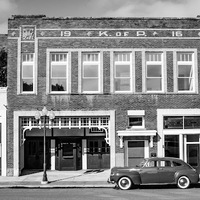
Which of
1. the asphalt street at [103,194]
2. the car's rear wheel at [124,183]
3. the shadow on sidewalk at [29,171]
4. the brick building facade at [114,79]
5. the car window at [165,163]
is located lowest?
the shadow on sidewalk at [29,171]

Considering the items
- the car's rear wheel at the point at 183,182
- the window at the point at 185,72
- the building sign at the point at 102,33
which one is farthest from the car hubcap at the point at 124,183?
the building sign at the point at 102,33

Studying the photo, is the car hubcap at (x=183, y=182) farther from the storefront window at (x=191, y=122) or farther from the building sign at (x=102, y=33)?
the building sign at (x=102, y=33)

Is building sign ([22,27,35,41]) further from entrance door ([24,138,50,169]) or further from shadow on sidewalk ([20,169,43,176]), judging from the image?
shadow on sidewalk ([20,169,43,176])

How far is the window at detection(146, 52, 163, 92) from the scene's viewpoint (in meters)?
23.0

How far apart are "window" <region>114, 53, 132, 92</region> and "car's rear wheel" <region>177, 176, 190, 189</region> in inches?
292

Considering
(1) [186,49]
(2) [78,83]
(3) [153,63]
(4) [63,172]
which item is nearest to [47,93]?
(2) [78,83]

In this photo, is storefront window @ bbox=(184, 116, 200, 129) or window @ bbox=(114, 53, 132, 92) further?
window @ bbox=(114, 53, 132, 92)

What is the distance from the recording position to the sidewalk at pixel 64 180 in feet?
60.5

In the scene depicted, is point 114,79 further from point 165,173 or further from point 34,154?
point 165,173

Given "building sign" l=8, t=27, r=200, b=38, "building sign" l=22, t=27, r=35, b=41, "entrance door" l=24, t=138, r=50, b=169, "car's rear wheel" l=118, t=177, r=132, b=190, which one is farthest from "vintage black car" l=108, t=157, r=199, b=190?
"building sign" l=22, t=27, r=35, b=41

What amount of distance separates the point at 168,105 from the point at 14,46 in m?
10.1

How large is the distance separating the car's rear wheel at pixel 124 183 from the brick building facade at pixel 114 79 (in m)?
5.10

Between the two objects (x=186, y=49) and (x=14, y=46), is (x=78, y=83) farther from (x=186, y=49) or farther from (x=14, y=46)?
(x=186, y=49)

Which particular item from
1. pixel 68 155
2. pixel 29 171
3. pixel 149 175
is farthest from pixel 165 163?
pixel 29 171
